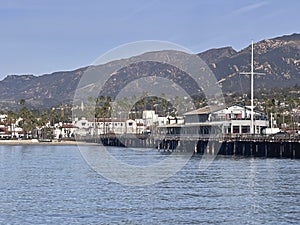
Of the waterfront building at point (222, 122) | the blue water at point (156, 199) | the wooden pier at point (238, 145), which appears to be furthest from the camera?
the waterfront building at point (222, 122)

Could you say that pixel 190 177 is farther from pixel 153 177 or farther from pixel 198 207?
pixel 198 207

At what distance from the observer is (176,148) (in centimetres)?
11675

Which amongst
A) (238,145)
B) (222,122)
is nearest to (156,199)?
(238,145)

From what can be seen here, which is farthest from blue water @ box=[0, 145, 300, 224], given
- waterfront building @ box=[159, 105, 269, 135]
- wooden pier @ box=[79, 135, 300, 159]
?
waterfront building @ box=[159, 105, 269, 135]

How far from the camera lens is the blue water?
32.2m

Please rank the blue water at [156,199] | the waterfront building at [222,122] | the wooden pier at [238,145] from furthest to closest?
the waterfront building at [222,122] < the wooden pier at [238,145] < the blue water at [156,199]

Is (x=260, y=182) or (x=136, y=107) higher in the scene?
(x=136, y=107)

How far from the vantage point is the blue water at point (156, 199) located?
3222 cm

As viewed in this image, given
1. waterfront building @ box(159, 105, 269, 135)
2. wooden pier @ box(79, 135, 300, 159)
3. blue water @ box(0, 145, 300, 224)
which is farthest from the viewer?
waterfront building @ box(159, 105, 269, 135)

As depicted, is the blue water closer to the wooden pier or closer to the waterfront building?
the wooden pier

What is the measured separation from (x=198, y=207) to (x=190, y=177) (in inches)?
752

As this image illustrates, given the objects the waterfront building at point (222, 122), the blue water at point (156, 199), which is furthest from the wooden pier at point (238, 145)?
the blue water at point (156, 199)

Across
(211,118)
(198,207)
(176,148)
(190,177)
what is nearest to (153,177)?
(190,177)

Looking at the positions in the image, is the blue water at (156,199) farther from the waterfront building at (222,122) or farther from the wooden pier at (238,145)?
the waterfront building at (222,122)
